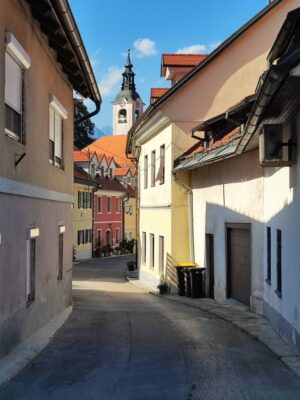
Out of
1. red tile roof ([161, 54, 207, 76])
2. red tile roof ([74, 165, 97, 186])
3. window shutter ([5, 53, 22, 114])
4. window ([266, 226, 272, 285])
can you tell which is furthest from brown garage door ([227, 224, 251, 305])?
red tile roof ([74, 165, 97, 186])

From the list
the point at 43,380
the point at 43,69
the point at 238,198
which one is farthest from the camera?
the point at 238,198

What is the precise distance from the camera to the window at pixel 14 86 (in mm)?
8664

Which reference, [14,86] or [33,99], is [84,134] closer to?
[33,99]

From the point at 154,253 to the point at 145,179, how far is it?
3634 mm

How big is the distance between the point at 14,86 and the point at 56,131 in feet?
15.1

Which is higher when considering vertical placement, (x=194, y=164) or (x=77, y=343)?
(x=194, y=164)

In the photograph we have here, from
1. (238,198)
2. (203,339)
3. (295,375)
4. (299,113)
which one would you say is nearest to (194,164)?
(238,198)

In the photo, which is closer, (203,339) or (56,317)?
(203,339)

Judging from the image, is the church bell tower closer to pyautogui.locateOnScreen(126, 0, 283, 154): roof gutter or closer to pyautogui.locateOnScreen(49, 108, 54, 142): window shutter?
pyautogui.locateOnScreen(126, 0, 283, 154): roof gutter

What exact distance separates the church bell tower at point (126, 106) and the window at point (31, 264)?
87.2 m

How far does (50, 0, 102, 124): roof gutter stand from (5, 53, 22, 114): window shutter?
1041mm

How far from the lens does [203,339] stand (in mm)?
10336

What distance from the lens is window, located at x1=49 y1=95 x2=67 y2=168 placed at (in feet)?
42.1

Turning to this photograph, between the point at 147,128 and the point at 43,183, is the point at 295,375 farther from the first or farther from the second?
the point at 147,128
